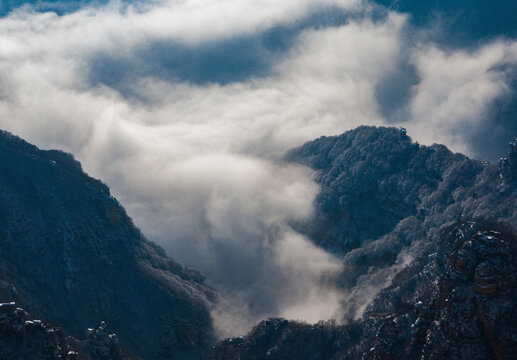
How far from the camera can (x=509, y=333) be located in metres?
196

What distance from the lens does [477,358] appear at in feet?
656

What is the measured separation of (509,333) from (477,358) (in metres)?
11.3
